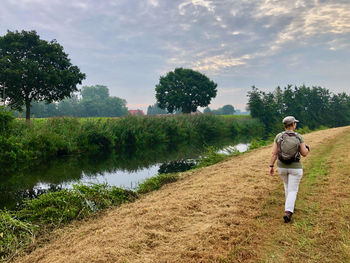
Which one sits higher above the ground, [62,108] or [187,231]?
[62,108]

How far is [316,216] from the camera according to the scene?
3.91 m

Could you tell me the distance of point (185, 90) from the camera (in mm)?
51500

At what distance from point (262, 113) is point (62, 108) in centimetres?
5763

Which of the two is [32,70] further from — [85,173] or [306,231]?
[306,231]

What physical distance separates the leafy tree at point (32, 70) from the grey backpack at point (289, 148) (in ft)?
76.3

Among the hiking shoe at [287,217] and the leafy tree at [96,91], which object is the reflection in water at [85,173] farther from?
the leafy tree at [96,91]

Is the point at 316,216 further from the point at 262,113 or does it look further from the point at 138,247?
the point at 262,113

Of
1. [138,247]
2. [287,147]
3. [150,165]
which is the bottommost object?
[150,165]

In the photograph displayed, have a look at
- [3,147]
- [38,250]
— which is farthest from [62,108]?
[38,250]

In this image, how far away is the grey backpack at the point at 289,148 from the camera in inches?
147

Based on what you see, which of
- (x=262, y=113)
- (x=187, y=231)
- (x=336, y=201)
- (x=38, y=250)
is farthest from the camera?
(x=262, y=113)

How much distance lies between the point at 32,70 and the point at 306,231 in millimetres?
25534

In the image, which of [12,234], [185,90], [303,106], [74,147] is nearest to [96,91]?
[185,90]

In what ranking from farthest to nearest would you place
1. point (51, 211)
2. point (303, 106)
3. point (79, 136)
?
point (303, 106), point (79, 136), point (51, 211)
